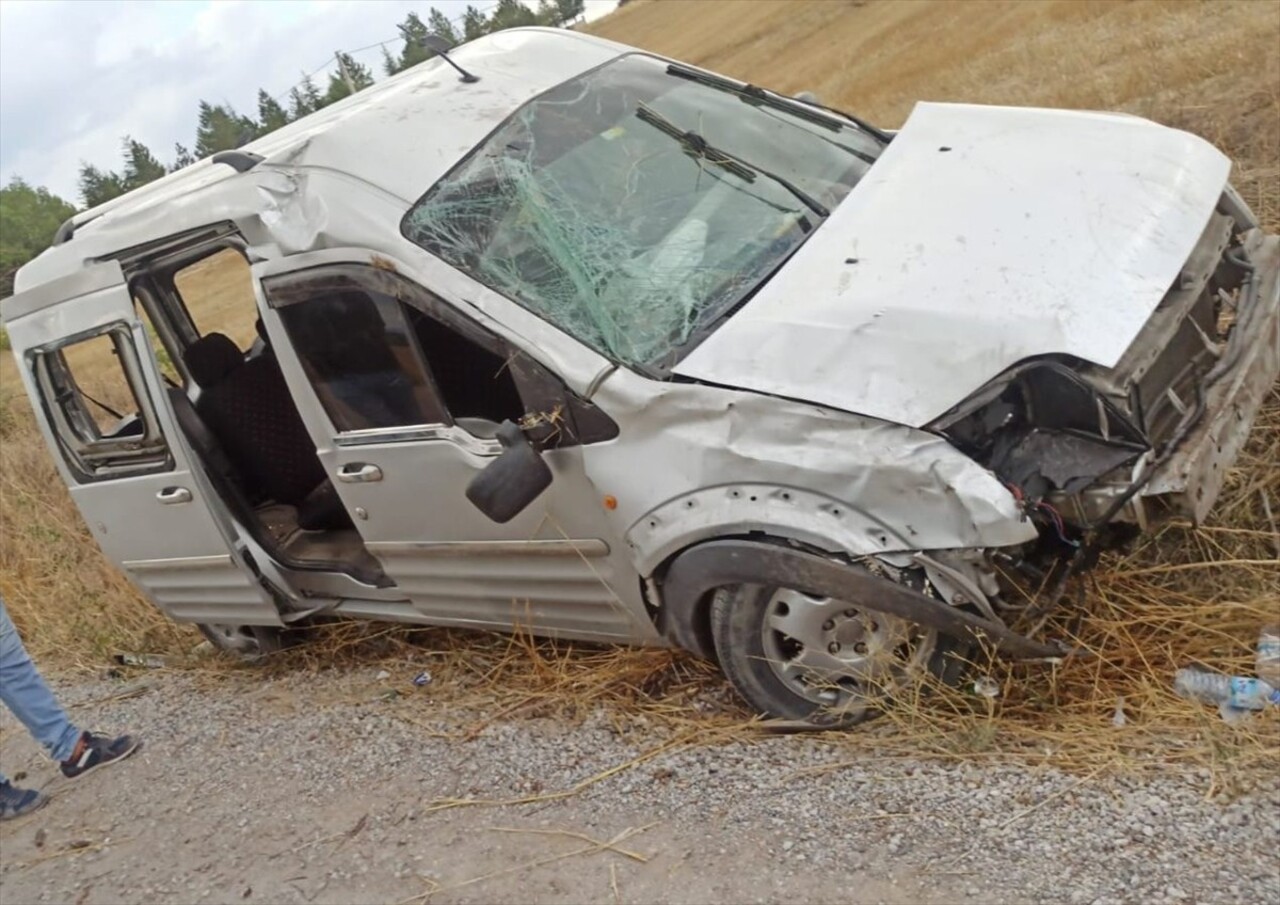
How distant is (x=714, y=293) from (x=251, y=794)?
2483 millimetres

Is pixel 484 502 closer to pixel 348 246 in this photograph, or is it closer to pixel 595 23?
pixel 348 246

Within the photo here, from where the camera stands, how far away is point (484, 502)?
3.38 metres

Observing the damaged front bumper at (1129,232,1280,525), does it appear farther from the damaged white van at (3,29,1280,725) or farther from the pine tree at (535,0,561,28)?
the pine tree at (535,0,561,28)

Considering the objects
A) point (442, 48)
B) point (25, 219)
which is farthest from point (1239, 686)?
point (25, 219)

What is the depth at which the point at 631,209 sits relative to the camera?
3.98m

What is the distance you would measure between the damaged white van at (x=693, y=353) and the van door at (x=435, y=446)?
0.04ft

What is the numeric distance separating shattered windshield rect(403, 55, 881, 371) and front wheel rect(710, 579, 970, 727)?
77 cm

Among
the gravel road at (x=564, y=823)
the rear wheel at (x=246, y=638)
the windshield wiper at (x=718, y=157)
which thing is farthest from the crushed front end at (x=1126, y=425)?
the rear wheel at (x=246, y=638)

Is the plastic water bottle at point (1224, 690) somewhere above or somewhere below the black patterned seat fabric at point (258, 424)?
below

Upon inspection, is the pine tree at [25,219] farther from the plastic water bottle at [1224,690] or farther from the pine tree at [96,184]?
the plastic water bottle at [1224,690]

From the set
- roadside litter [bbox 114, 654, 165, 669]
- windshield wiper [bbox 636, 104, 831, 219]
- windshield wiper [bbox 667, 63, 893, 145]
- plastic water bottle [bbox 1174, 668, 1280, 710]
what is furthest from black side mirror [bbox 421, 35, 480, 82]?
roadside litter [bbox 114, 654, 165, 669]

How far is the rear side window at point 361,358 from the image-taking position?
12.7 feet

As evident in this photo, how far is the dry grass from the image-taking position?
10.7 ft

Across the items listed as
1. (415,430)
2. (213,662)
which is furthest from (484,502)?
(213,662)
